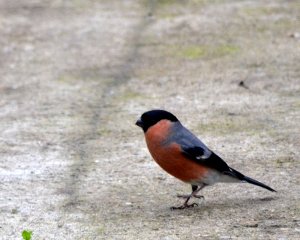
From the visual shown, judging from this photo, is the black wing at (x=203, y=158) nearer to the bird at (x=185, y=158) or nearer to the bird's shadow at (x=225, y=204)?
the bird at (x=185, y=158)

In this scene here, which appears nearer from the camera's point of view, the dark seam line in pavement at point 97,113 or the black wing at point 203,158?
the black wing at point 203,158

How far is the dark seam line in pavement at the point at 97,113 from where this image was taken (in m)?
5.91

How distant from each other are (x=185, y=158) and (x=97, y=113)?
221cm

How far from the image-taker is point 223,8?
10.4 meters

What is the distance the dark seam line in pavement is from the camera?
5914 mm

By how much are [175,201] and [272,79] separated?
278 centimetres

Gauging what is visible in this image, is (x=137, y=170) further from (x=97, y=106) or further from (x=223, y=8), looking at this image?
(x=223, y=8)

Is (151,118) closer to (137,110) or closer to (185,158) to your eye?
(185,158)

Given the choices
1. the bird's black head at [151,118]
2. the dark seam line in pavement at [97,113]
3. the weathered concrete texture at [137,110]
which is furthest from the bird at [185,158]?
the dark seam line in pavement at [97,113]

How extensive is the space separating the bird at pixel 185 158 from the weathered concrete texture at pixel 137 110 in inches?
6.0

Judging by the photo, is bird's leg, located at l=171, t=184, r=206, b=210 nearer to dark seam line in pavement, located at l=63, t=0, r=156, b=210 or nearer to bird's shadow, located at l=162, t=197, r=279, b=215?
bird's shadow, located at l=162, t=197, r=279, b=215

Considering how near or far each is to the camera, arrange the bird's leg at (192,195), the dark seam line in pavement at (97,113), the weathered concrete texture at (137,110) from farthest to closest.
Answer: the dark seam line in pavement at (97,113), the bird's leg at (192,195), the weathered concrete texture at (137,110)

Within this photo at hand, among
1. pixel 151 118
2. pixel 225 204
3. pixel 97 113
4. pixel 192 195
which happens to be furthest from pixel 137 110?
pixel 225 204

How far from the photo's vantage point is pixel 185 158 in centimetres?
542
